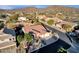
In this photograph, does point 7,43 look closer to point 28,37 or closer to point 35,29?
point 28,37

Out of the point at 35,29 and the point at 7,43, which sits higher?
the point at 35,29

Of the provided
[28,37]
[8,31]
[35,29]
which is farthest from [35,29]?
[8,31]

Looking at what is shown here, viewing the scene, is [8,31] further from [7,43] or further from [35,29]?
[35,29]

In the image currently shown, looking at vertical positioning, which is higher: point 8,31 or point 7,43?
point 8,31

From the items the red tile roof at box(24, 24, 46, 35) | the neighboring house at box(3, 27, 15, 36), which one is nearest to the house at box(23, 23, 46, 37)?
the red tile roof at box(24, 24, 46, 35)

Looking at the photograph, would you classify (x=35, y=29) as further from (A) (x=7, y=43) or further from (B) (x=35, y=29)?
(A) (x=7, y=43)

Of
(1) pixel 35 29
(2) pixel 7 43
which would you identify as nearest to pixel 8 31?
(2) pixel 7 43
